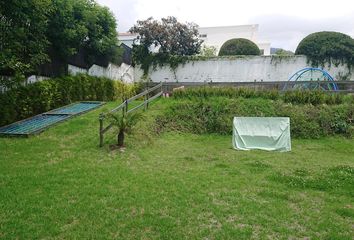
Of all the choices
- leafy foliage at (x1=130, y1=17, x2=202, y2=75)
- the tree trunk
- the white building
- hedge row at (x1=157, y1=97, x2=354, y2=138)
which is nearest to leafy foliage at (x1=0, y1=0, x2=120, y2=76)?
the tree trunk

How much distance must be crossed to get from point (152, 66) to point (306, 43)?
965 cm

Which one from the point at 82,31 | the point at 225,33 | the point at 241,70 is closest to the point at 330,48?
the point at 241,70

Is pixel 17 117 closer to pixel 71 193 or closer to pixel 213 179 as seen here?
pixel 71 193

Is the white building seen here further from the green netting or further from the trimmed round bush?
the green netting

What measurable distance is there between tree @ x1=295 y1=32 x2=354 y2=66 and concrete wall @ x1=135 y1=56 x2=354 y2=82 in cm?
42

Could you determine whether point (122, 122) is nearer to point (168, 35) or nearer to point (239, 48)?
point (168, 35)

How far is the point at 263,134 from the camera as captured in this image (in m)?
8.99

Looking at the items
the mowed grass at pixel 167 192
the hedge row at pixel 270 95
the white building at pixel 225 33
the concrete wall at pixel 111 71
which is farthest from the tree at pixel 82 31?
the white building at pixel 225 33

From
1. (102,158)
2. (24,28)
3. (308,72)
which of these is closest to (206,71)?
(308,72)

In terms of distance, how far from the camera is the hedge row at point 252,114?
34.3 ft

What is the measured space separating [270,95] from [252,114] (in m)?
1.63

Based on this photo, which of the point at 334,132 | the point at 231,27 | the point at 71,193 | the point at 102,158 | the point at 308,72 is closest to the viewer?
the point at 71,193

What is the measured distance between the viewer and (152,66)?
2184cm

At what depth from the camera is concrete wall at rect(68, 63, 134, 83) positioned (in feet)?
47.4
